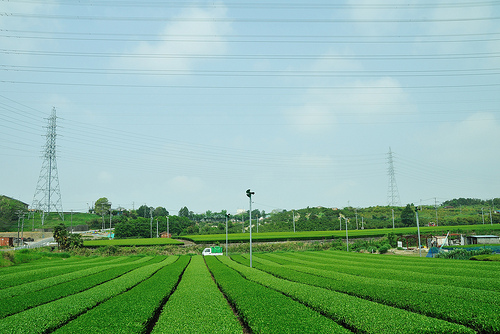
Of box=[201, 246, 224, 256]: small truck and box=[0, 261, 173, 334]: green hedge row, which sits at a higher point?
box=[0, 261, 173, 334]: green hedge row

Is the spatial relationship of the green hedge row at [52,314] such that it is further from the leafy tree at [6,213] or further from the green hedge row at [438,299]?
the leafy tree at [6,213]

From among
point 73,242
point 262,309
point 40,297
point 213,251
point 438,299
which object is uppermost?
point 262,309

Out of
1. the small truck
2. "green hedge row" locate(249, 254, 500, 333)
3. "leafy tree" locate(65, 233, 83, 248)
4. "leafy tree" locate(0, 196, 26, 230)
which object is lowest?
the small truck

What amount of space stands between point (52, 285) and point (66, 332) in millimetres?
18412

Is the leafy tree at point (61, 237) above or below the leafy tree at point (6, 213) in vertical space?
below

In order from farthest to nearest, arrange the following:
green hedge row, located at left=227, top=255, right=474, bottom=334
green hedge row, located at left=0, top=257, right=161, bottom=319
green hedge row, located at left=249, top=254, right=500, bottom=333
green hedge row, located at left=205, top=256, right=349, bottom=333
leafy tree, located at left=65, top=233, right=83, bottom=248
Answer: leafy tree, located at left=65, top=233, right=83, bottom=248
green hedge row, located at left=0, top=257, right=161, bottom=319
green hedge row, located at left=249, top=254, right=500, bottom=333
green hedge row, located at left=205, top=256, right=349, bottom=333
green hedge row, located at left=227, top=255, right=474, bottom=334

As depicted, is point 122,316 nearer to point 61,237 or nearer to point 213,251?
point 213,251

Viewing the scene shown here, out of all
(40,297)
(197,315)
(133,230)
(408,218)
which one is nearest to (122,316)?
(197,315)

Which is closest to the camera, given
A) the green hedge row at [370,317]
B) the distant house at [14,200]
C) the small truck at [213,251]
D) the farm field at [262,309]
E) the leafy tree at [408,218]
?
the green hedge row at [370,317]

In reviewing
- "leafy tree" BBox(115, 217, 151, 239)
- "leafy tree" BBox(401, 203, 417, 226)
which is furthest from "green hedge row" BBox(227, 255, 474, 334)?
"leafy tree" BBox(401, 203, 417, 226)

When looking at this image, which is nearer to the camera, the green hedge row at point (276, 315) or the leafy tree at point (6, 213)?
the green hedge row at point (276, 315)

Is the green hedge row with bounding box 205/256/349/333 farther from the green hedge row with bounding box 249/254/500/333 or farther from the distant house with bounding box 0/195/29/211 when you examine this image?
the distant house with bounding box 0/195/29/211

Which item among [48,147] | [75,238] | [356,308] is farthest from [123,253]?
[356,308]

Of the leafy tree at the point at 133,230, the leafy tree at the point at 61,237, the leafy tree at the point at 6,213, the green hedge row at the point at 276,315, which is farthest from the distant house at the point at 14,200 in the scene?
the green hedge row at the point at 276,315
